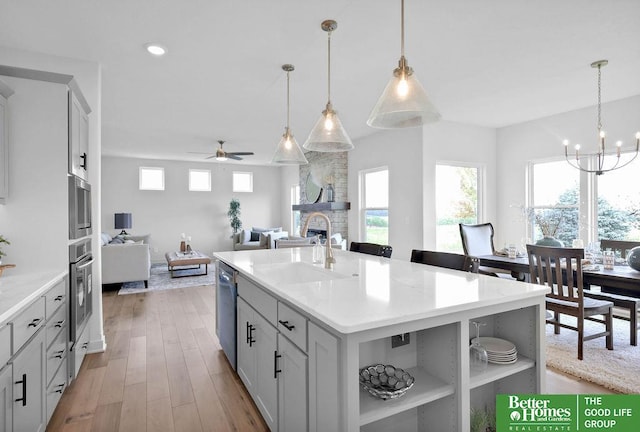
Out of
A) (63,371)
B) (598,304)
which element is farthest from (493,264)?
(63,371)

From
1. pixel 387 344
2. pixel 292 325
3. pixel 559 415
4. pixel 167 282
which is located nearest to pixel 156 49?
pixel 292 325

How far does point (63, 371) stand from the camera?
86.7 inches

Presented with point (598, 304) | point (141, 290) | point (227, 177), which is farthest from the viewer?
point (227, 177)

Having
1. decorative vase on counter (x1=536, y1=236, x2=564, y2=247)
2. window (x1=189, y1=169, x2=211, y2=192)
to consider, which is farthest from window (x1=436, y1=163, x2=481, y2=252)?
window (x1=189, y1=169, x2=211, y2=192)

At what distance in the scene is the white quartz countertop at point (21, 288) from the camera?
4.90ft

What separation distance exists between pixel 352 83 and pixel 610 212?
359cm

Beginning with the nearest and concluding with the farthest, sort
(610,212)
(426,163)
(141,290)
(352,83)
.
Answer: (352,83), (610,212), (426,163), (141,290)

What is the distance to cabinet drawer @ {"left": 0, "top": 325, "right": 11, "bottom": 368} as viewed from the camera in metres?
1.39

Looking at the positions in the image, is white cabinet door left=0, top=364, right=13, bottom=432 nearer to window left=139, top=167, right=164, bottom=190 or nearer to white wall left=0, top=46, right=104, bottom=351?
white wall left=0, top=46, right=104, bottom=351

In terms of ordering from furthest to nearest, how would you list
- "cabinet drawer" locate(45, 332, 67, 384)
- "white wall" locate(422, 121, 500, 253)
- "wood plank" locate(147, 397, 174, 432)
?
"white wall" locate(422, 121, 500, 253) < "wood plank" locate(147, 397, 174, 432) < "cabinet drawer" locate(45, 332, 67, 384)

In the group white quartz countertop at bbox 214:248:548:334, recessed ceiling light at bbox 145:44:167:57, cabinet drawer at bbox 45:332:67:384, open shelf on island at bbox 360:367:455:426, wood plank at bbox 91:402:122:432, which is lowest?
wood plank at bbox 91:402:122:432

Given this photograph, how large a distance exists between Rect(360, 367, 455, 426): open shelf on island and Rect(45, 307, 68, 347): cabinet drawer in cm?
173

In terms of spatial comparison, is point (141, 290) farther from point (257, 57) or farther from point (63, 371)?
point (257, 57)

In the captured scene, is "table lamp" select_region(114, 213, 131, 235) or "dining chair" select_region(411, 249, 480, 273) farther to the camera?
"table lamp" select_region(114, 213, 131, 235)
